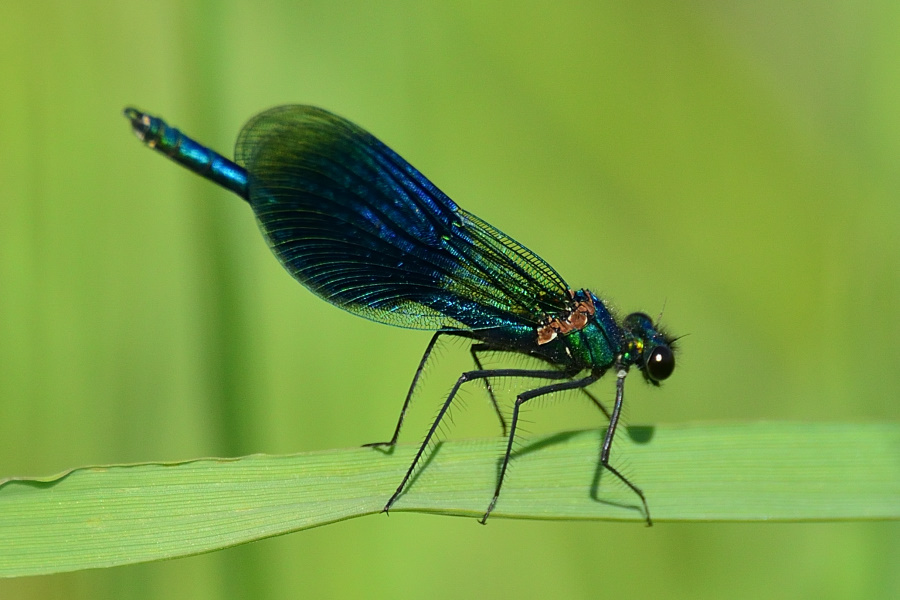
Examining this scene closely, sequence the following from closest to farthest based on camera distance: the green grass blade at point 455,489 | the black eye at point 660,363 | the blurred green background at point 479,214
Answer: the green grass blade at point 455,489 < the blurred green background at point 479,214 < the black eye at point 660,363

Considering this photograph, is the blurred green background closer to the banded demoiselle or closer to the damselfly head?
the banded demoiselle

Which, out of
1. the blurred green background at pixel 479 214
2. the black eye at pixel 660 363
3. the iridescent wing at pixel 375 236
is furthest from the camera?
the black eye at pixel 660 363

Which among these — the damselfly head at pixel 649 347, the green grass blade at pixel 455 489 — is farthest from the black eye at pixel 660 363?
the green grass blade at pixel 455 489

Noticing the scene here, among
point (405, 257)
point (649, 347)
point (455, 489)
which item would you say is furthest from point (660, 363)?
point (455, 489)

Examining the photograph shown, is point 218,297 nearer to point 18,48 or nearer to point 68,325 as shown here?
point 68,325

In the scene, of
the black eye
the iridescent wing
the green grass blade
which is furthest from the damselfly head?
the green grass blade

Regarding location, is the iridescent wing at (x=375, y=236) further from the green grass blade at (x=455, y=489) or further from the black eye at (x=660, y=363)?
the green grass blade at (x=455, y=489)
